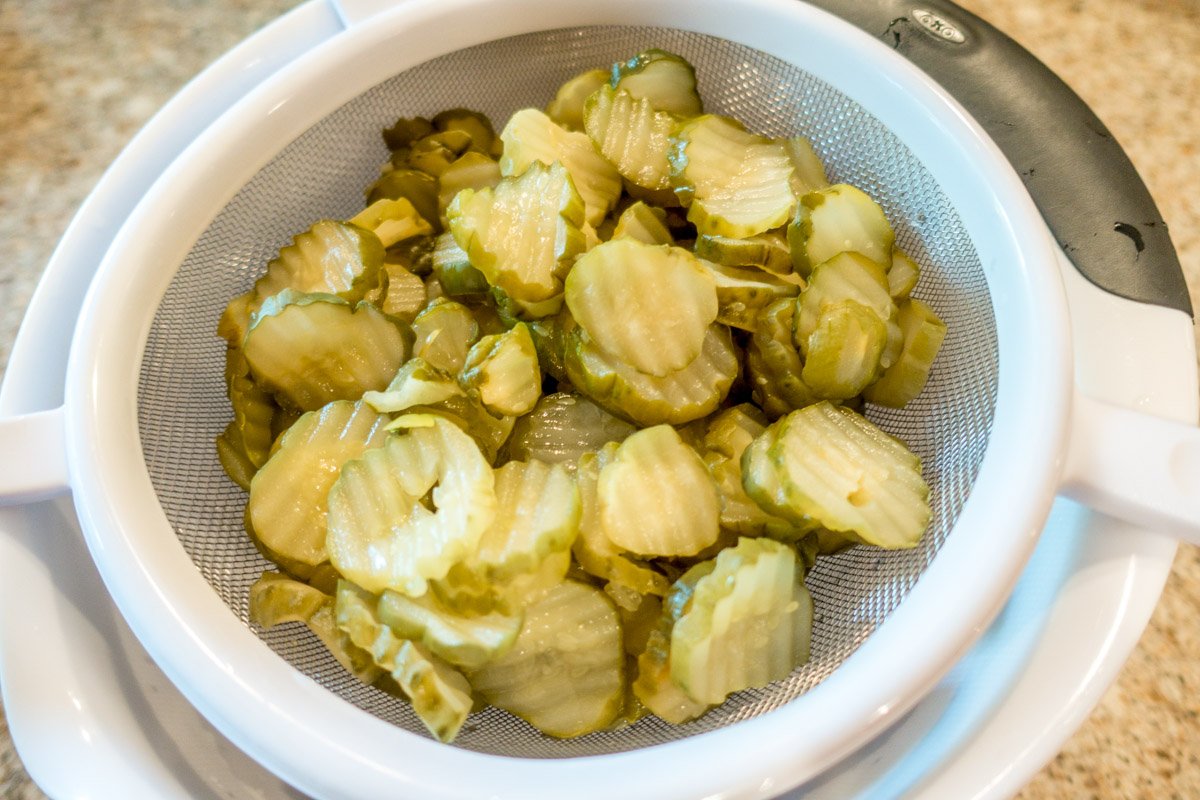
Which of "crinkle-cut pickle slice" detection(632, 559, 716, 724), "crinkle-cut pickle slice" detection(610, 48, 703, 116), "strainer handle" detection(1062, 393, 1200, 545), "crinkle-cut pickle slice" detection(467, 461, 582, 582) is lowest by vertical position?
"crinkle-cut pickle slice" detection(632, 559, 716, 724)

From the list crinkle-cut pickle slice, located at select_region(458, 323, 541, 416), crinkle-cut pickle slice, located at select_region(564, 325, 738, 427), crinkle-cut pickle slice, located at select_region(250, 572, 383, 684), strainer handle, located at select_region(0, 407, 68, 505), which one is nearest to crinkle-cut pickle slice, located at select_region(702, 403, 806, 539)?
crinkle-cut pickle slice, located at select_region(564, 325, 738, 427)

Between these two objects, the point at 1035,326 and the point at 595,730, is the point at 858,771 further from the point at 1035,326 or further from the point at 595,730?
the point at 1035,326

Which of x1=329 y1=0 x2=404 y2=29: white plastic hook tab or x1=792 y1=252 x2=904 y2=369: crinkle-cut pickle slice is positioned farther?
x1=329 y1=0 x2=404 y2=29: white plastic hook tab

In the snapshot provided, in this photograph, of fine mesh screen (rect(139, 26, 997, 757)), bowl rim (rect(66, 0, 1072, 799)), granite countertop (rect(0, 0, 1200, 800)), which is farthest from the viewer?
granite countertop (rect(0, 0, 1200, 800))

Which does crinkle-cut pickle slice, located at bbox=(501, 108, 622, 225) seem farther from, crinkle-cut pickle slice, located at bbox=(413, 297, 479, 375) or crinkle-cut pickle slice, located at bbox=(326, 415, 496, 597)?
crinkle-cut pickle slice, located at bbox=(326, 415, 496, 597)

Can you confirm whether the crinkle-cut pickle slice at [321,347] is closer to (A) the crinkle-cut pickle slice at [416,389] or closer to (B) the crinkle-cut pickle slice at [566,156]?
(A) the crinkle-cut pickle slice at [416,389]

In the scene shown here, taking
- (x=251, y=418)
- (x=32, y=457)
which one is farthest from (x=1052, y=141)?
(x=32, y=457)
